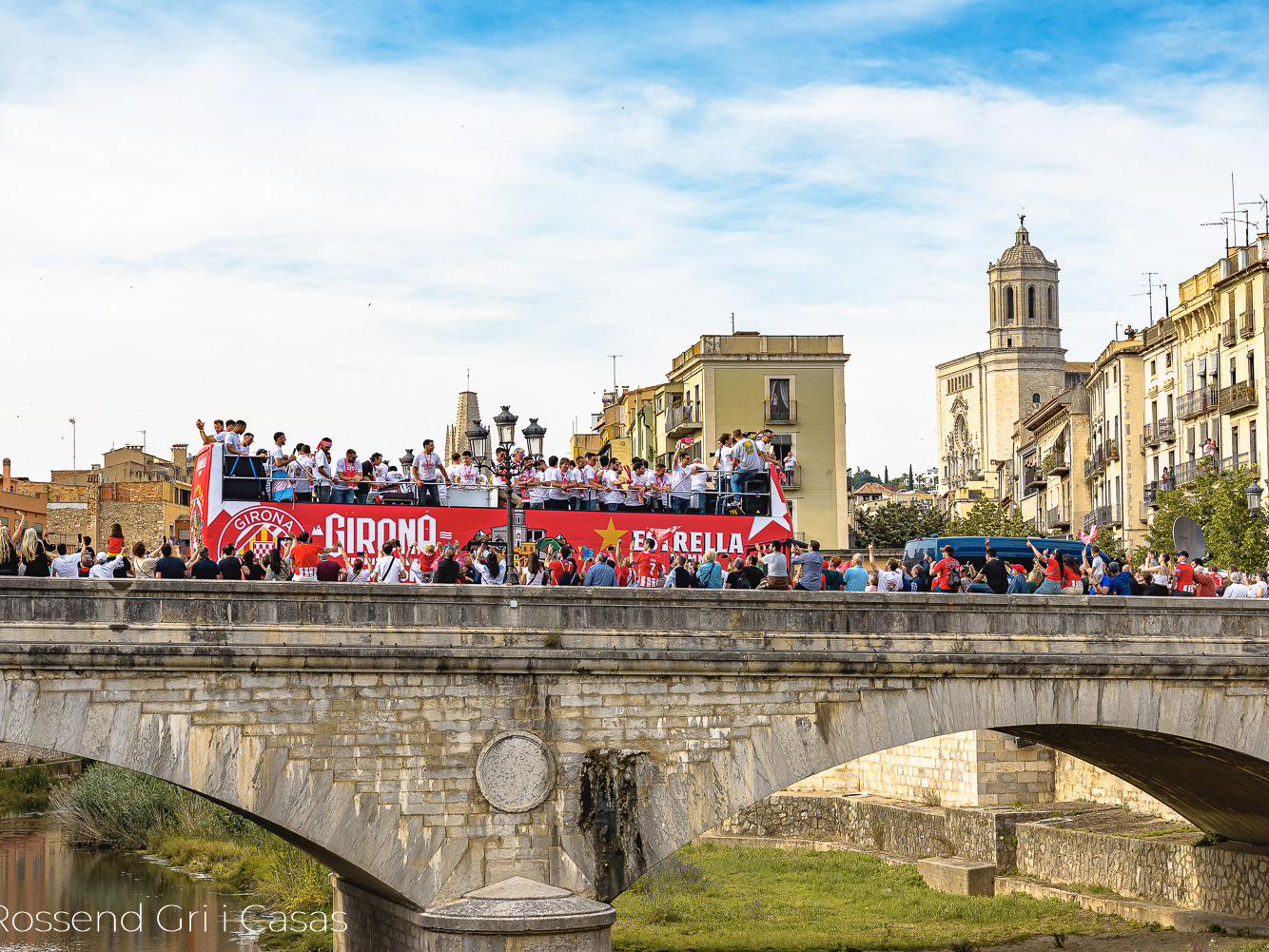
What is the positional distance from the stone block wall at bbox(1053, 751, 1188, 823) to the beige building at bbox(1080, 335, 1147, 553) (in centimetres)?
2605

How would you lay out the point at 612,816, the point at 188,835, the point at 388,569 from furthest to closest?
the point at 188,835
the point at 388,569
the point at 612,816

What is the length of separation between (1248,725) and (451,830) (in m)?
10.2

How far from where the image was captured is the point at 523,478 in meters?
23.4

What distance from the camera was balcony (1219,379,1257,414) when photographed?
161 feet

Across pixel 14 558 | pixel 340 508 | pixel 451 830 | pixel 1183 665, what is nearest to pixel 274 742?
pixel 451 830

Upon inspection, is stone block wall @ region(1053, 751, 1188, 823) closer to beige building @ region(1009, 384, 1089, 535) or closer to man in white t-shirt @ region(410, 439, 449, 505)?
man in white t-shirt @ region(410, 439, 449, 505)

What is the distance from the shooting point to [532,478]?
23.5 meters

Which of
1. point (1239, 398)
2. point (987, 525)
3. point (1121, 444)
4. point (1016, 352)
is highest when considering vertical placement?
point (1016, 352)

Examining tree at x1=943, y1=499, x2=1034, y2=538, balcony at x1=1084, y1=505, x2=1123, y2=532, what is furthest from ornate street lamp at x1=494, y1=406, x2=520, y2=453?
tree at x1=943, y1=499, x2=1034, y2=538

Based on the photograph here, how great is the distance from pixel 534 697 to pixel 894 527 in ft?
192

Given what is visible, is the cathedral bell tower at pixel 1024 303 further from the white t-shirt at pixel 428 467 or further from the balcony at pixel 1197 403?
the white t-shirt at pixel 428 467

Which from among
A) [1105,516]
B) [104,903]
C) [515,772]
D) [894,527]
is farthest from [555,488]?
[894,527]

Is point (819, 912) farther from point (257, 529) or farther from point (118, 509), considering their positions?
point (118, 509)

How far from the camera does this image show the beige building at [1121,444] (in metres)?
60.4
